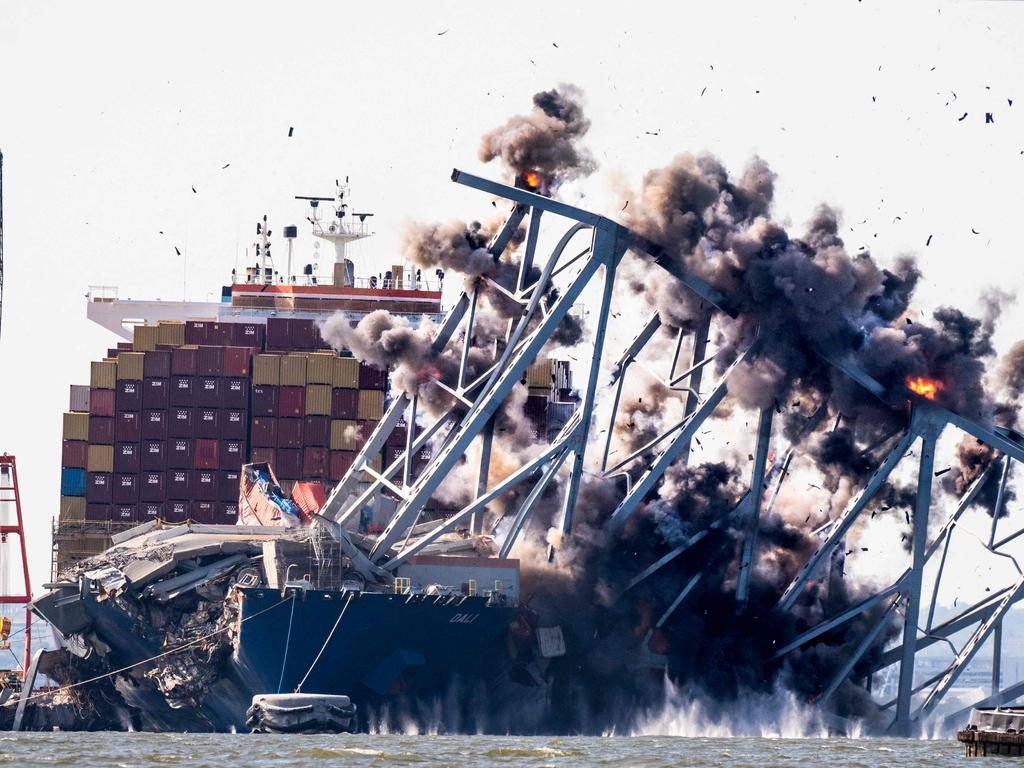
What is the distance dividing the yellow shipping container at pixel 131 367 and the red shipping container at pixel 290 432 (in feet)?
23.6

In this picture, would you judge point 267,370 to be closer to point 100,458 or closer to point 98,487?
point 100,458

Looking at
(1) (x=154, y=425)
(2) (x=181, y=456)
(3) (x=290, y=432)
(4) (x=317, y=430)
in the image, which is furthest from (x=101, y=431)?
(4) (x=317, y=430)

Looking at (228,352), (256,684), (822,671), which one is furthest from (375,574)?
(228,352)

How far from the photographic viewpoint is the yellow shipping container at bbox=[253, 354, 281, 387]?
103 meters

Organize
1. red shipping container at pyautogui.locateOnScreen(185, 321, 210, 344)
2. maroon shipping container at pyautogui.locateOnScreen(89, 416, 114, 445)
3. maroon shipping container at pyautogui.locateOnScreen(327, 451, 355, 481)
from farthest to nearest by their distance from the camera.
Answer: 1. red shipping container at pyautogui.locateOnScreen(185, 321, 210, 344)
2. maroon shipping container at pyautogui.locateOnScreen(89, 416, 114, 445)
3. maroon shipping container at pyautogui.locateOnScreen(327, 451, 355, 481)

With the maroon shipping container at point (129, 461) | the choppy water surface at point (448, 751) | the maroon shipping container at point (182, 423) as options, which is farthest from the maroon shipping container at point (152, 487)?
the choppy water surface at point (448, 751)

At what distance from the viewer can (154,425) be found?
340 feet

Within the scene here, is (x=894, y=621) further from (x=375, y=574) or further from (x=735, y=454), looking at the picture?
(x=375, y=574)

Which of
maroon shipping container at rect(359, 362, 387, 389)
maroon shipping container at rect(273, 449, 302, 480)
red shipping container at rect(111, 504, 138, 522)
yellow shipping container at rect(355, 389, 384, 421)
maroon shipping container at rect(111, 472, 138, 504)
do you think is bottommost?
red shipping container at rect(111, 504, 138, 522)

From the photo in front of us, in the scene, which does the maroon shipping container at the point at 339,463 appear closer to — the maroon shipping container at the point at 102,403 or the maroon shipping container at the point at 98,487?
the maroon shipping container at the point at 98,487

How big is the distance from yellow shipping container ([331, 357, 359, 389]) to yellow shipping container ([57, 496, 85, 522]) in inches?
476

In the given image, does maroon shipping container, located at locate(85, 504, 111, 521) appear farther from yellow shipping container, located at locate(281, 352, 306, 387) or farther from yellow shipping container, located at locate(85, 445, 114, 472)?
yellow shipping container, located at locate(281, 352, 306, 387)

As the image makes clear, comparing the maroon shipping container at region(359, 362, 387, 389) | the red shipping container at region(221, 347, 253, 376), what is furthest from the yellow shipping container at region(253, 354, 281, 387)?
the maroon shipping container at region(359, 362, 387, 389)

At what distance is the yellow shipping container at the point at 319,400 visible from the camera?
102562 millimetres
